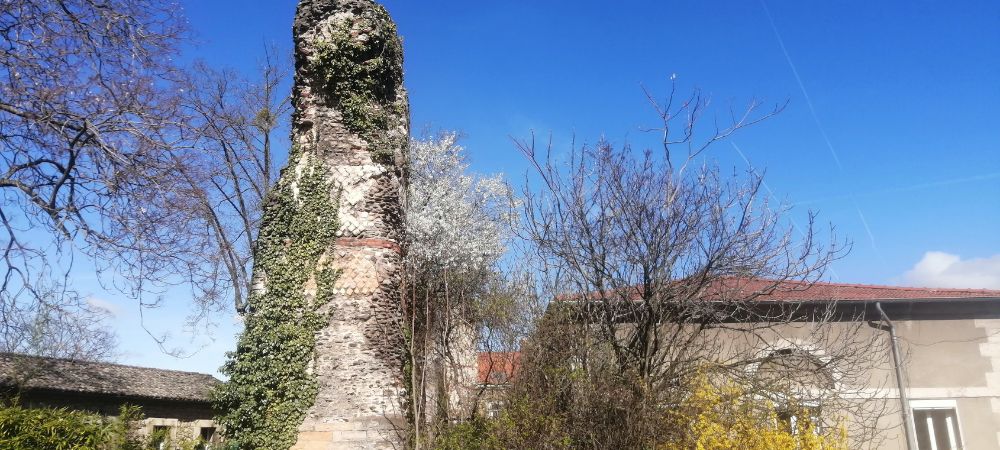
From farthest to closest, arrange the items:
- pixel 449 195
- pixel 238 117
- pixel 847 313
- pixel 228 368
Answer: pixel 238 117
pixel 449 195
pixel 847 313
pixel 228 368

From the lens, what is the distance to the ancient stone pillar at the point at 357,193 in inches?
361

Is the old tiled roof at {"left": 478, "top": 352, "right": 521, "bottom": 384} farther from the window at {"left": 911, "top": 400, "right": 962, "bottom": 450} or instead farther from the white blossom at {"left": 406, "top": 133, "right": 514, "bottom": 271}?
the window at {"left": 911, "top": 400, "right": 962, "bottom": 450}

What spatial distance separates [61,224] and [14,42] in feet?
8.36

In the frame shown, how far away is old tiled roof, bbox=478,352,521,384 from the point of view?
466 inches

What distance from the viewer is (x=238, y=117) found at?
19609mm

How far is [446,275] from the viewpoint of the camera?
1375 cm

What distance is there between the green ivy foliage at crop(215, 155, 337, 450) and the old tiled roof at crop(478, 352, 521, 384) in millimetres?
3604

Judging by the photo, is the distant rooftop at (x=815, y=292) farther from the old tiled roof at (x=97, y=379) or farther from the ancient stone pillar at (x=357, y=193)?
the old tiled roof at (x=97, y=379)

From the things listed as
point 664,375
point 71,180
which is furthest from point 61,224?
point 664,375

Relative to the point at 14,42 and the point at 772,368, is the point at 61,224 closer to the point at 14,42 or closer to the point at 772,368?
the point at 14,42

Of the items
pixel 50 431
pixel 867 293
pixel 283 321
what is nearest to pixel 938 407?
pixel 867 293

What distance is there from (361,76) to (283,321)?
13.3ft

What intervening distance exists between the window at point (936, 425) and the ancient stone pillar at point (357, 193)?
32.5 ft

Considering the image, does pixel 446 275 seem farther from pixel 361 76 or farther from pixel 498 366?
pixel 361 76
